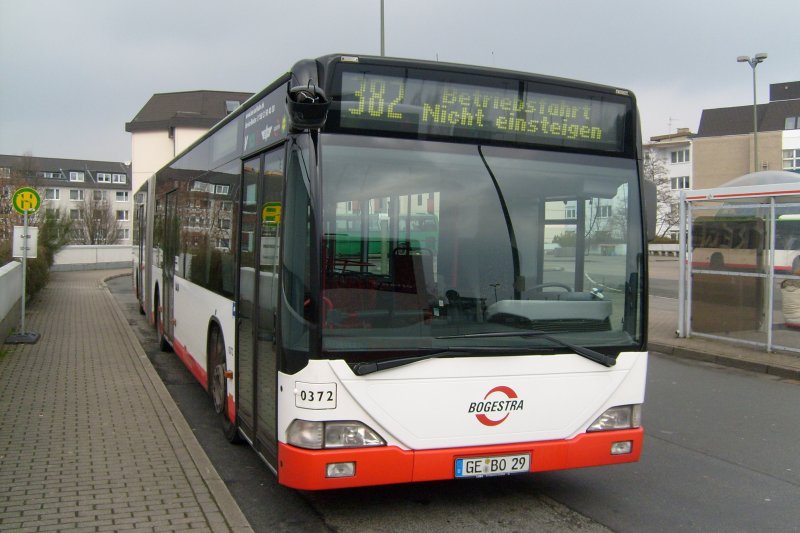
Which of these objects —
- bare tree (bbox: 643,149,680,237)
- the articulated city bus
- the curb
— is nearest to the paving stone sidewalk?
the articulated city bus

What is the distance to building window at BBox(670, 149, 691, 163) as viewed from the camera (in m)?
80.3

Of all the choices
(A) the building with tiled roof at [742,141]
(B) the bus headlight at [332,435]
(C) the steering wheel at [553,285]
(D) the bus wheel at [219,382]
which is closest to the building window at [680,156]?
(A) the building with tiled roof at [742,141]

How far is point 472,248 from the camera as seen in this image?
4508mm

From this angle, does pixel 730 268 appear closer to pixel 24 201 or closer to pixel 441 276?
pixel 441 276

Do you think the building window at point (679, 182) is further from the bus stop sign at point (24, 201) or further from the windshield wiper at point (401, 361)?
the windshield wiper at point (401, 361)

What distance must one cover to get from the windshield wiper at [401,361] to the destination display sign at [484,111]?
4.48 ft

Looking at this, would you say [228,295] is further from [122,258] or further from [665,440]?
[122,258]

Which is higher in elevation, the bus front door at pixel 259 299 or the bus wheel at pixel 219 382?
the bus front door at pixel 259 299

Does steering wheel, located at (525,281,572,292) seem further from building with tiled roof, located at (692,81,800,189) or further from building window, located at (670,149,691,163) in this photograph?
building window, located at (670,149,691,163)

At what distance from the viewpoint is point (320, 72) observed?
14.0 ft

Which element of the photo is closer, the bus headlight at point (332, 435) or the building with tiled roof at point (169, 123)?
the bus headlight at point (332, 435)

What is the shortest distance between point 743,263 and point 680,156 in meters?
74.5

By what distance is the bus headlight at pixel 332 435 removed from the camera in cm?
415

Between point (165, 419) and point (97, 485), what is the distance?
198cm
